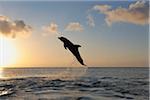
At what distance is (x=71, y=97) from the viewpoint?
96.1 feet

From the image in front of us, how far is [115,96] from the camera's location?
30.2 metres

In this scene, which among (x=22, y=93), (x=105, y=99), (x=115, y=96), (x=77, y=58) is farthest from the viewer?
(x=22, y=93)

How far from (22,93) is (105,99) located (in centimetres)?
868

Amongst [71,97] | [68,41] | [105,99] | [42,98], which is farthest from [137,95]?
[68,41]

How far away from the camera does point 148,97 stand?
2955 centimetres

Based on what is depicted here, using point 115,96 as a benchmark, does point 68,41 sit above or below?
above

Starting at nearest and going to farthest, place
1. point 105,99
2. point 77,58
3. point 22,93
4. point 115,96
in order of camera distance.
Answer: point 77,58, point 105,99, point 115,96, point 22,93

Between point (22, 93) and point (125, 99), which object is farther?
point (22, 93)

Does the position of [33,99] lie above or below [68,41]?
below

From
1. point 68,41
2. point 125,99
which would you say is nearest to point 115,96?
point 125,99

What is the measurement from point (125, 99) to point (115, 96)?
1.70m

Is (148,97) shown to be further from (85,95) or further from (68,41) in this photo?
(68,41)

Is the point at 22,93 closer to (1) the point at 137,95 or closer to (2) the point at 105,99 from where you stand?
(2) the point at 105,99

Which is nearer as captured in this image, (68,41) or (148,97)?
(68,41)
